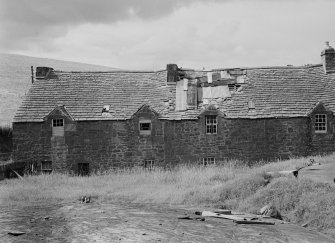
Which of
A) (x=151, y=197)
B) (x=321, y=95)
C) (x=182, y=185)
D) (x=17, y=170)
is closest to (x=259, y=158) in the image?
(x=321, y=95)

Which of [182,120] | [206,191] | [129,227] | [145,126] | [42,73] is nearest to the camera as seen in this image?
[129,227]

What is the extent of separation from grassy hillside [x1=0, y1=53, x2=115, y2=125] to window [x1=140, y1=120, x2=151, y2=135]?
26870mm

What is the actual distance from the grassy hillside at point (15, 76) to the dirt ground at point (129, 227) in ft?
123

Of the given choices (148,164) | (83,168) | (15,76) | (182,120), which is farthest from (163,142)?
(15,76)

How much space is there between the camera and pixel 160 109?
101 feet

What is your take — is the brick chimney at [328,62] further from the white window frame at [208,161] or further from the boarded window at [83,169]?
the boarded window at [83,169]

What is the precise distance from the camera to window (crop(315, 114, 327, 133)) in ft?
96.9

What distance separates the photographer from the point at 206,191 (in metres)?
19.9

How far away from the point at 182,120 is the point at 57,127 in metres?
8.36

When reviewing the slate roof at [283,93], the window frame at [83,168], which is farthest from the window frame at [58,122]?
the slate roof at [283,93]

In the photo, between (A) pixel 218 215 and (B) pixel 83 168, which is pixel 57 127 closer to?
(B) pixel 83 168

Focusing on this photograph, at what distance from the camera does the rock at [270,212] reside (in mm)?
16531

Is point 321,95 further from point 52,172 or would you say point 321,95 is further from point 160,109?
point 52,172

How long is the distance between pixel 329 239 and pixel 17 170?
20671 millimetres
